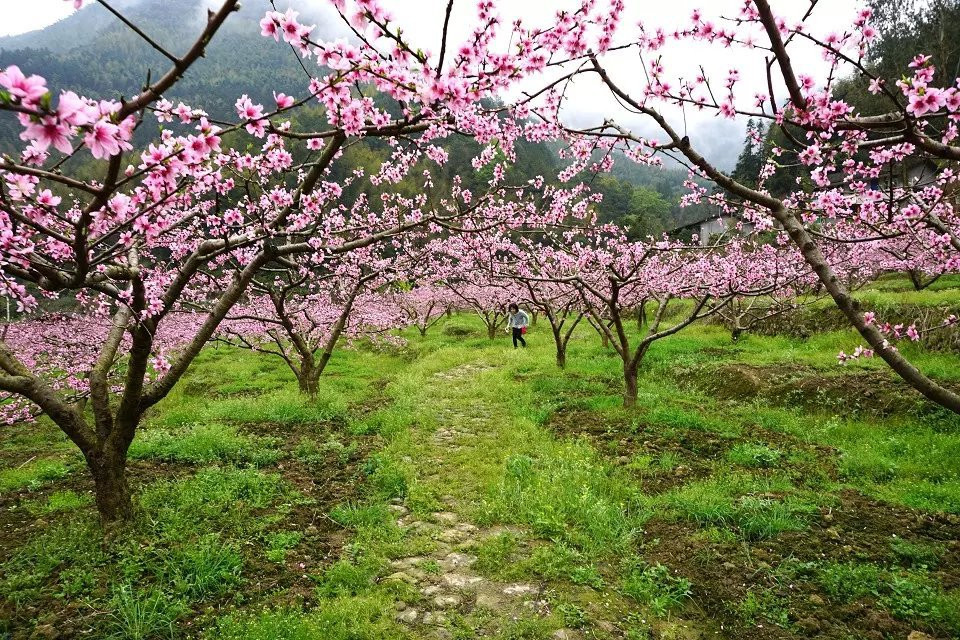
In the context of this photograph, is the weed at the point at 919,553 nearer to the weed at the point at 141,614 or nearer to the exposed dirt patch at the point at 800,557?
the exposed dirt patch at the point at 800,557

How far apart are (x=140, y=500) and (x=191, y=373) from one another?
1555 cm

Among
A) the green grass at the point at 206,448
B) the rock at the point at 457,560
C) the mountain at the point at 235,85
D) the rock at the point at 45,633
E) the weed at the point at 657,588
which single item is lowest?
the weed at the point at 657,588

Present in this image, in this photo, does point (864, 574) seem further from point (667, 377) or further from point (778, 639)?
point (667, 377)

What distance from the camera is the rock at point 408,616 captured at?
4.37 meters

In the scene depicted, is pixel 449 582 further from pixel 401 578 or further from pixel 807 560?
pixel 807 560

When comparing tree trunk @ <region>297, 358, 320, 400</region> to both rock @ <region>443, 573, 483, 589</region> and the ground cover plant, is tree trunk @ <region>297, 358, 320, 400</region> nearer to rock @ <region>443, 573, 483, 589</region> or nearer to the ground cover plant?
the ground cover plant

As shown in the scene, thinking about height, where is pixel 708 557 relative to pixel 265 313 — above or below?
below

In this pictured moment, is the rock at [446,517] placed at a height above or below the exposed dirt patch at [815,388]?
below

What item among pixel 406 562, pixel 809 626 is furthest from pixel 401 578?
pixel 809 626

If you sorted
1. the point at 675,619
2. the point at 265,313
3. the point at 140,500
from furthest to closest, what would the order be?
1. the point at 265,313
2. the point at 140,500
3. the point at 675,619

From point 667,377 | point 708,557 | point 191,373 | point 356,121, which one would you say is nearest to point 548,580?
point 708,557

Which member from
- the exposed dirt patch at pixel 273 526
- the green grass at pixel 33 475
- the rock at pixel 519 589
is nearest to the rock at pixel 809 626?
the rock at pixel 519 589

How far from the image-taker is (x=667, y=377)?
44.4 feet

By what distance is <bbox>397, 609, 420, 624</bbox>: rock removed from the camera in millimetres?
4371
